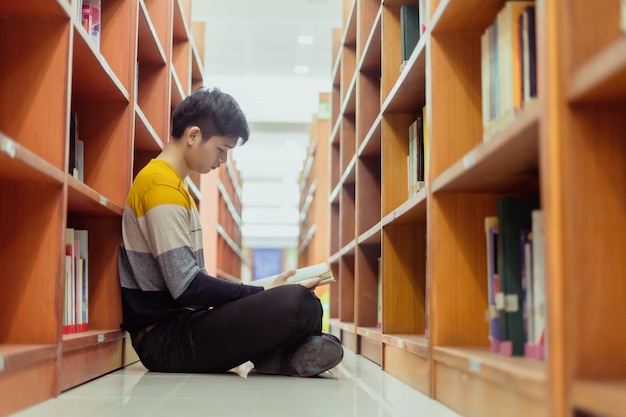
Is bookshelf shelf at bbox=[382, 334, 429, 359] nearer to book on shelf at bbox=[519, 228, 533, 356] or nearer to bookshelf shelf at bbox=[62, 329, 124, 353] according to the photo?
book on shelf at bbox=[519, 228, 533, 356]

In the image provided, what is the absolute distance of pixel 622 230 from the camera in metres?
0.96

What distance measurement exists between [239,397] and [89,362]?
0.61 m

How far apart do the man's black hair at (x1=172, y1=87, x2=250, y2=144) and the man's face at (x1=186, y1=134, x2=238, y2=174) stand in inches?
0.7

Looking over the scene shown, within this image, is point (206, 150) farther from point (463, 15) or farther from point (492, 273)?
point (492, 273)

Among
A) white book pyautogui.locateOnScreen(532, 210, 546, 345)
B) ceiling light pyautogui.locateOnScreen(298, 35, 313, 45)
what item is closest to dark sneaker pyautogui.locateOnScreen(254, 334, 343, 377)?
white book pyautogui.locateOnScreen(532, 210, 546, 345)

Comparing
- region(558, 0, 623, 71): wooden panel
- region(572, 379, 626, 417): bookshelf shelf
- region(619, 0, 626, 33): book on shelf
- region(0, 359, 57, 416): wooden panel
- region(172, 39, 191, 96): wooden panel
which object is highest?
region(172, 39, 191, 96): wooden panel

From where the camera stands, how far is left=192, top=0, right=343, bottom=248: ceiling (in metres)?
6.73

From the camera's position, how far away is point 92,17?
7.95 feet

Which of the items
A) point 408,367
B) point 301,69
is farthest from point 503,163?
point 301,69

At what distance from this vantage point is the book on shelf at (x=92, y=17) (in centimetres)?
240

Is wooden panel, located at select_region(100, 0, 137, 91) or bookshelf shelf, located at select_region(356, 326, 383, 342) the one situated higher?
wooden panel, located at select_region(100, 0, 137, 91)

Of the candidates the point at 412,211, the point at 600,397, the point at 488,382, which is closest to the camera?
the point at 600,397

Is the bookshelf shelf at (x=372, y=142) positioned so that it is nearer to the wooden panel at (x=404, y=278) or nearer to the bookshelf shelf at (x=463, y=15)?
the wooden panel at (x=404, y=278)

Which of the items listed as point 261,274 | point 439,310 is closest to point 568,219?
point 439,310
